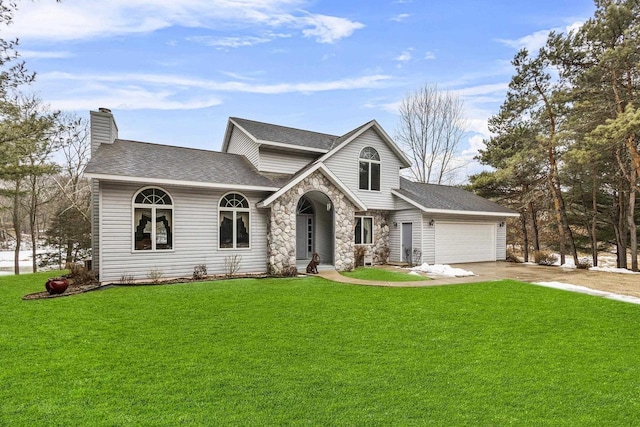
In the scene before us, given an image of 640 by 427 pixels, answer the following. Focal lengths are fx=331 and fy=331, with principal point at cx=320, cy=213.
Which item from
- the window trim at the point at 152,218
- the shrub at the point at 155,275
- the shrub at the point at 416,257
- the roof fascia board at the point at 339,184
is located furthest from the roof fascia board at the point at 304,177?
the shrub at the point at 155,275

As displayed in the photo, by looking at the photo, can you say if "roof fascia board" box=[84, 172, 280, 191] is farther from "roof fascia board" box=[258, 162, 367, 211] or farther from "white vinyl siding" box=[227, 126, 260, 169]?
"white vinyl siding" box=[227, 126, 260, 169]

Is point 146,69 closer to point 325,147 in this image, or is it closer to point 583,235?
point 325,147

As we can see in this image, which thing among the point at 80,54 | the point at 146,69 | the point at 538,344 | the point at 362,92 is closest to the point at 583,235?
the point at 362,92

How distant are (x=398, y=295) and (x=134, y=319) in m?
5.82

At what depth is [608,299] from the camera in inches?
314

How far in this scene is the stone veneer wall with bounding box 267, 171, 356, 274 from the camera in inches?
463

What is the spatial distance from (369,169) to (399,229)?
3242 mm

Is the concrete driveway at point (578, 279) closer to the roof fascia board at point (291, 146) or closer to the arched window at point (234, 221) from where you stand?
→ the arched window at point (234, 221)

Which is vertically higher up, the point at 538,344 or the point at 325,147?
the point at 325,147

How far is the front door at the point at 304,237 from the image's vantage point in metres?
14.4

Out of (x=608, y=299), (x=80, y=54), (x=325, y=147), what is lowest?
(x=608, y=299)

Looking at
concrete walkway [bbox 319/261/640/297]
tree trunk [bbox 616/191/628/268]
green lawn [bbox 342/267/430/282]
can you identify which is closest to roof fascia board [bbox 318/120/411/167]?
green lawn [bbox 342/267/430/282]

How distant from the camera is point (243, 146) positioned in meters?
14.8

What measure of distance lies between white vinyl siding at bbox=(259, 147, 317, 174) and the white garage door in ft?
22.5
